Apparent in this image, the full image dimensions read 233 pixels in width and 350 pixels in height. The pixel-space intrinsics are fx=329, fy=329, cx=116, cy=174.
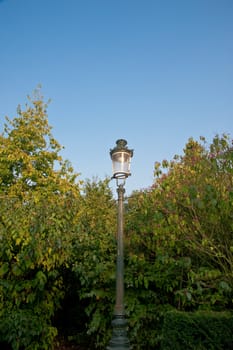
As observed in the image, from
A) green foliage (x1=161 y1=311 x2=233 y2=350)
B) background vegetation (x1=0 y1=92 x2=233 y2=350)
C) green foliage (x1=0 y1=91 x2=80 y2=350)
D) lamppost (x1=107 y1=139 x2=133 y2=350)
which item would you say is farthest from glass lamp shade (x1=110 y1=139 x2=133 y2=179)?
green foliage (x1=161 y1=311 x2=233 y2=350)

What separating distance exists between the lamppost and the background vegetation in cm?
68

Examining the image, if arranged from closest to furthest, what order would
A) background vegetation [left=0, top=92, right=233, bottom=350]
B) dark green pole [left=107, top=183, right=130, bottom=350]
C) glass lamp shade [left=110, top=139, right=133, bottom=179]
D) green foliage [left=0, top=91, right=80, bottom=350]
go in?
dark green pole [left=107, top=183, right=130, bottom=350] < glass lamp shade [left=110, top=139, right=133, bottom=179] < background vegetation [left=0, top=92, right=233, bottom=350] < green foliage [left=0, top=91, right=80, bottom=350]

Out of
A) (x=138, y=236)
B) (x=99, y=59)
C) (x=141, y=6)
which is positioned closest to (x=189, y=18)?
(x=141, y=6)

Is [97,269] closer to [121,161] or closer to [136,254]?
[136,254]

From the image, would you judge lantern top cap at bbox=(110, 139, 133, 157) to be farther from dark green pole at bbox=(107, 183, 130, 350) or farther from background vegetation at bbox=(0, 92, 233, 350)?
dark green pole at bbox=(107, 183, 130, 350)

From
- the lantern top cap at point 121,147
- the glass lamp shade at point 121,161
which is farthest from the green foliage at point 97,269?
the lantern top cap at point 121,147

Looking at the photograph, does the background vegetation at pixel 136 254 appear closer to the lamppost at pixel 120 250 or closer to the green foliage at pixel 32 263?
the green foliage at pixel 32 263

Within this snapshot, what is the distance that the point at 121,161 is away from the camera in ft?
16.7

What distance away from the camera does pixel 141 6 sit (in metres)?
6.42

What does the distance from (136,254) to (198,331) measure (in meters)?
2.02

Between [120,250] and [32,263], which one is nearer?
[120,250]

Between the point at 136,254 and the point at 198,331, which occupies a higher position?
the point at 136,254

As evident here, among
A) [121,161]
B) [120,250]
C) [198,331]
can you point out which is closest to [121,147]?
[121,161]

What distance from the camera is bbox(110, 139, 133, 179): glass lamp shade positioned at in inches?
199
